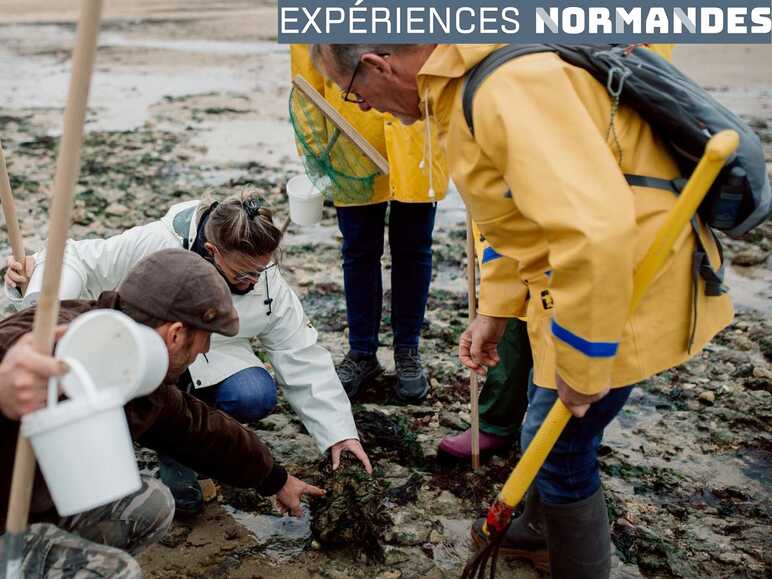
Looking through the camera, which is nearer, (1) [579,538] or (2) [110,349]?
(2) [110,349]

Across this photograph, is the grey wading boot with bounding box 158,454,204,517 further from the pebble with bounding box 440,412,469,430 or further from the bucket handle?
the bucket handle

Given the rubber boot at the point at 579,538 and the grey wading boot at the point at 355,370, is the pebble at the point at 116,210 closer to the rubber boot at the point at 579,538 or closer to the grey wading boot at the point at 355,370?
the grey wading boot at the point at 355,370

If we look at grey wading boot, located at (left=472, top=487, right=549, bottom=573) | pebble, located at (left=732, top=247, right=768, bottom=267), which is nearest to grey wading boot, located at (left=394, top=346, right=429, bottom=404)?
grey wading boot, located at (left=472, top=487, right=549, bottom=573)

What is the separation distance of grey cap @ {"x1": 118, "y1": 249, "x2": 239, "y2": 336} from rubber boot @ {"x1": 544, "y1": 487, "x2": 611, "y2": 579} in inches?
42.3

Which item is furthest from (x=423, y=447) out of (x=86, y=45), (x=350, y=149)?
(x=86, y=45)

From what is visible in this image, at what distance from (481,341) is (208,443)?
0.91 m

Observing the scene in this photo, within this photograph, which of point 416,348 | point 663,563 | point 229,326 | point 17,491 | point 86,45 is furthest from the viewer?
point 416,348

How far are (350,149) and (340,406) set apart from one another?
3.71ft

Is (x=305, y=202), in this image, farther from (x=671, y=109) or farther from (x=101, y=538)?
(x=671, y=109)

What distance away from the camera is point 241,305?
3.12 metres

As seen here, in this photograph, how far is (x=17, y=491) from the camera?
1.69 m

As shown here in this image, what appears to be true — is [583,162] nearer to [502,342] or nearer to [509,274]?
[509,274]

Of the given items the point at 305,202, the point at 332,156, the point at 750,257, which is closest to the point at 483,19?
the point at 332,156

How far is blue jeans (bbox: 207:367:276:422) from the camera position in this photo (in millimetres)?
3109
